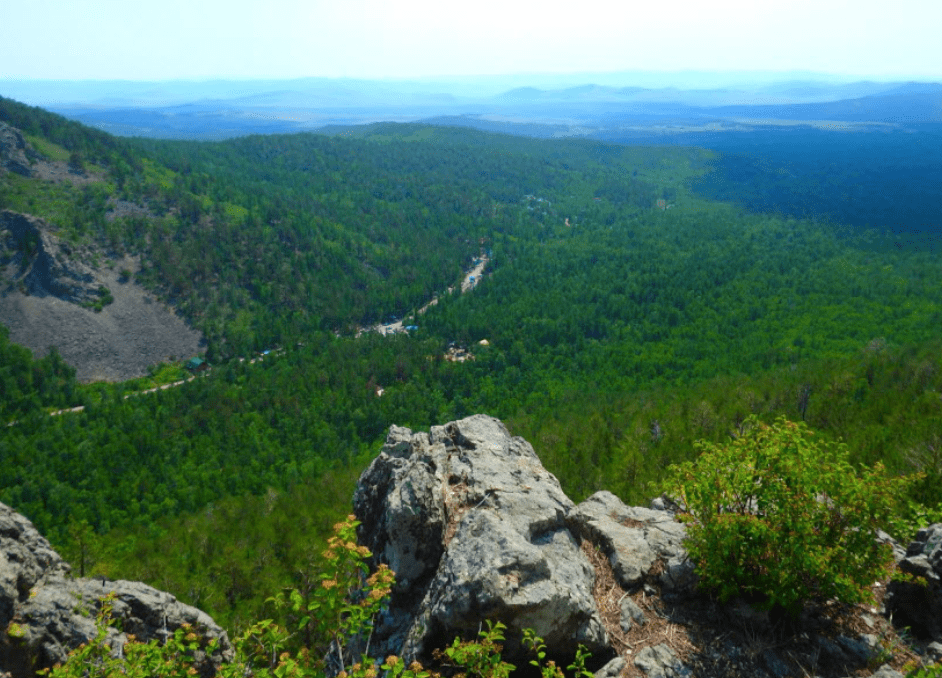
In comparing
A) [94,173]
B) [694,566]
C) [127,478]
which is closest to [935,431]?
[694,566]

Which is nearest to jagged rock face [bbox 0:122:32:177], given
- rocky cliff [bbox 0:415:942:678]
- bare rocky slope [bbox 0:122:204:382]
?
bare rocky slope [bbox 0:122:204:382]

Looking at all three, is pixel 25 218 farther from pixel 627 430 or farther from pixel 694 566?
pixel 694 566

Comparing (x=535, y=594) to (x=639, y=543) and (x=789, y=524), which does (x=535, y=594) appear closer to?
(x=639, y=543)

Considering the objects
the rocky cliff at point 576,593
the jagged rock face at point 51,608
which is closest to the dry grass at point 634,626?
the rocky cliff at point 576,593

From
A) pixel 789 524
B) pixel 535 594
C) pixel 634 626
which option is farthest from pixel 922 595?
pixel 535 594

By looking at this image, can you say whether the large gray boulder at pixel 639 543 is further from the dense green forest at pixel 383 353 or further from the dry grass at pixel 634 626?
the dense green forest at pixel 383 353

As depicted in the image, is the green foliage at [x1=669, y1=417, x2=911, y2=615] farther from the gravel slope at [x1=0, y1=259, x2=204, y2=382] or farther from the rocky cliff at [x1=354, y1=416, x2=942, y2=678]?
the gravel slope at [x1=0, y1=259, x2=204, y2=382]

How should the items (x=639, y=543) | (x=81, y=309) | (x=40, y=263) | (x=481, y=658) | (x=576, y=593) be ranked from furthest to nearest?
(x=40, y=263), (x=81, y=309), (x=639, y=543), (x=576, y=593), (x=481, y=658)
